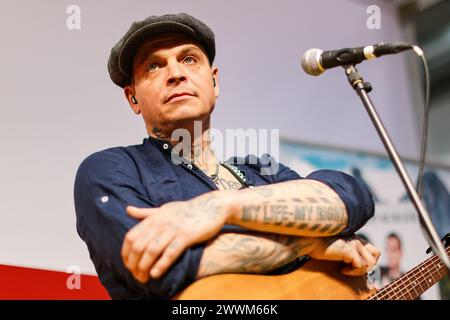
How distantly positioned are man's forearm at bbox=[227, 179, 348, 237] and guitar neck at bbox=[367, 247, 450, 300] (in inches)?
9.8

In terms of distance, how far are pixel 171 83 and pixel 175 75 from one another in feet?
0.11

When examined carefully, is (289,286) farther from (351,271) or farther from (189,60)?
(189,60)

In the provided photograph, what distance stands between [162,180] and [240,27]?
195 cm

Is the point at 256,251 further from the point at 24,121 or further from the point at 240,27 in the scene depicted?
the point at 240,27

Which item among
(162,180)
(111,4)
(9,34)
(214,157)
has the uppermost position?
(111,4)

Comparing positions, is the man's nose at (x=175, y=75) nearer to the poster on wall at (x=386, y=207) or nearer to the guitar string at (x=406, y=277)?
the guitar string at (x=406, y=277)

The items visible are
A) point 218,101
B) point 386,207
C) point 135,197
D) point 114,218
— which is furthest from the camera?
point 386,207

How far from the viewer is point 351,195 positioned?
1.62m

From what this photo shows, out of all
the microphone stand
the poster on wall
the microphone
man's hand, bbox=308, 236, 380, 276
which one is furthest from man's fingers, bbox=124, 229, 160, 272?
the poster on wall

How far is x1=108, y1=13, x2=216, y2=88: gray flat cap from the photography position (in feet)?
5.96

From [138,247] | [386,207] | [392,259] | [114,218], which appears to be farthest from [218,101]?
[138,247]
